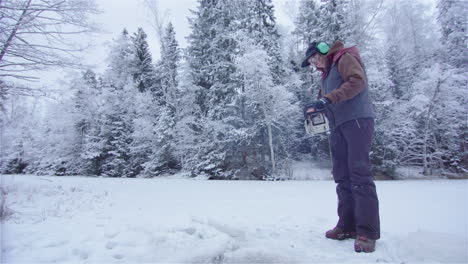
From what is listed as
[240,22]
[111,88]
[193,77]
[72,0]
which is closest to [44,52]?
[72,0]

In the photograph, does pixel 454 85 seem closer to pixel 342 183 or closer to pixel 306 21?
pixel 306 21

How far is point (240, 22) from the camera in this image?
14922 millimetres

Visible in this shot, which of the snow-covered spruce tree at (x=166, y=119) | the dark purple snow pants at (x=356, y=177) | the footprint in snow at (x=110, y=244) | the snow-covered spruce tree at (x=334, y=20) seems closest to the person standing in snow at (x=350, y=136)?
the dark purple snow pants at (x=356, y=177)

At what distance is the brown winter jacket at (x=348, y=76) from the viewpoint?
6.79 ft

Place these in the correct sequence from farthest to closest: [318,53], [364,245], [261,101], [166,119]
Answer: [166,119] < [261,101] < [318,53] < [364,245]

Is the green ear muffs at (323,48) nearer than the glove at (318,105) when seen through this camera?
No

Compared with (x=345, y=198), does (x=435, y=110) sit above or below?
above

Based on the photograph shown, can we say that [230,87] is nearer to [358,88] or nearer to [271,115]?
[271,115]

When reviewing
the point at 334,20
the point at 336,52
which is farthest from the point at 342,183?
the point at 334,20

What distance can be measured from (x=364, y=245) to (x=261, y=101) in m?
11.3

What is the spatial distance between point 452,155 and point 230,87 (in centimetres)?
1442

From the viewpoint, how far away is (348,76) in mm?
2129

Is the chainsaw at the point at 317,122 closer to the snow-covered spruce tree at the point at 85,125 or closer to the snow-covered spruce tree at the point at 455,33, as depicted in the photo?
the snow-covered spruce tree at the point at 455,33

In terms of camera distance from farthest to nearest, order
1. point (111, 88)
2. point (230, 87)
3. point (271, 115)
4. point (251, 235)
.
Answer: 1. point (111, 88)
2. point (230, 87)
3. point (271, 115)
4. point (251, 235)
